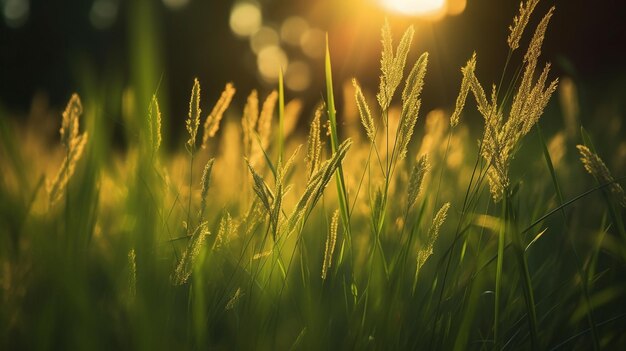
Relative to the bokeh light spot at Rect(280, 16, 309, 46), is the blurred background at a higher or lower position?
lower

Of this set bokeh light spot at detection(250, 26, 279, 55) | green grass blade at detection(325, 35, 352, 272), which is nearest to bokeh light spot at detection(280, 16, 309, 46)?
bokeh light spot at detection(250, 26, 279, 55)

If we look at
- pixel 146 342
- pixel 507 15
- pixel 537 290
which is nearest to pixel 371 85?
pixel 507 15

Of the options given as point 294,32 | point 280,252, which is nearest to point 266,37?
point 294,32

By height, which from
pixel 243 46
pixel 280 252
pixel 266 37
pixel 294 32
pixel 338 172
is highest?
pixel 266 37

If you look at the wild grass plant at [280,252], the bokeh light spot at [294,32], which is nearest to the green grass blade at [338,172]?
the wild grass plant at [280,252]

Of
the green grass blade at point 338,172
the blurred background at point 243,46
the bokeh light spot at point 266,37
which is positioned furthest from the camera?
the bokeh light spot at point 266,37

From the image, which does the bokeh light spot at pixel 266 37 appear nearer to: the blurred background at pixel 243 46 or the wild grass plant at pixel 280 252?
the blurred background at pixel 243 46

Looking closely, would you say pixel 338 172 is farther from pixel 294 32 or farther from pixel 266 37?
pixel 266 37

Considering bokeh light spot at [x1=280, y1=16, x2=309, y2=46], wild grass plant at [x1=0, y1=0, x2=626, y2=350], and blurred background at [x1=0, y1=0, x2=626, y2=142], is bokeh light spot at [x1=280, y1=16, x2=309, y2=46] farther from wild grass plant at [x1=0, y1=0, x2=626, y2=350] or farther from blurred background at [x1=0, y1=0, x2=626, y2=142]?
wild grass plant at [x1=0, y1=0, x2=626, y2=350]
